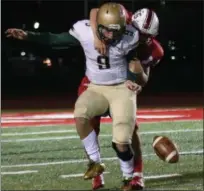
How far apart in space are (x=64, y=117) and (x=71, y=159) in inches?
176

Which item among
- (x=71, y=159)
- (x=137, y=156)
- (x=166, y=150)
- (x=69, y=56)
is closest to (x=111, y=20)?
(x=166, y=150)

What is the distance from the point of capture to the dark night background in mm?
18402

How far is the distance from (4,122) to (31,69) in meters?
8.25

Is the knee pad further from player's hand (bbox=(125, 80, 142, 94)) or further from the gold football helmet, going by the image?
the gold football helmet

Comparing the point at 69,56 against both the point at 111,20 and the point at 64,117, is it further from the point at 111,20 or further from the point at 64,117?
the point at 111,20

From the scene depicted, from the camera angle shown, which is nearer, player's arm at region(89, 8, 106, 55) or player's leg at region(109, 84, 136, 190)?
player's arm at region(89, 8, 106, 55)

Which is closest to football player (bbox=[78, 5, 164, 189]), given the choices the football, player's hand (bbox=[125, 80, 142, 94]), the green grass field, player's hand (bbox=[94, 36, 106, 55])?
player's hand (bbox=[94, 36, 106, 55])

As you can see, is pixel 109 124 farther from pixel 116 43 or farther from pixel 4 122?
pixel 116 43

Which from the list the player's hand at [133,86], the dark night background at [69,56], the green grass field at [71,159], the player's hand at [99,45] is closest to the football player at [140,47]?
the player's hand at [99,45]

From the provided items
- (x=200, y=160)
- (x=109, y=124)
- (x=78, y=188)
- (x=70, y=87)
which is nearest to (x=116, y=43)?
(x=78, y=188)

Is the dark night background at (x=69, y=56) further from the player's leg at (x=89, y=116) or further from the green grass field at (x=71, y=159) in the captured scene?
the player's leg at (x=89, y=116)

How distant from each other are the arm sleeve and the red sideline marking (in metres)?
6.93

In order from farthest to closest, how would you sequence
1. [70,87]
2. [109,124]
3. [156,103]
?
[70,87] < [156,103] < [109,124]

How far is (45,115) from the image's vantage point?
12.8 meters
